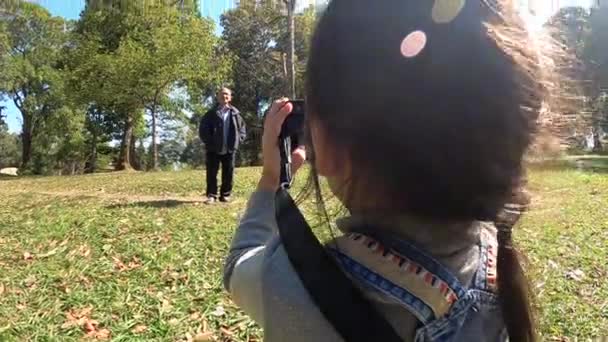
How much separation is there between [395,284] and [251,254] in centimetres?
24

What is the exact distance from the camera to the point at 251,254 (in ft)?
3.07

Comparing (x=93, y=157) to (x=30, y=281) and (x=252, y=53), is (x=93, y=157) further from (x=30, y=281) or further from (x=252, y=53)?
(x=30, y=281)

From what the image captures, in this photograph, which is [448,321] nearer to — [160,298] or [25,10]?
[160,298]

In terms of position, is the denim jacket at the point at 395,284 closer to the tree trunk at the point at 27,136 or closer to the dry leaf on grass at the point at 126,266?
the dry leaf on grass at the point at 126,266

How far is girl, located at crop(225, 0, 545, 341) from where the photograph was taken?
0.80 meters

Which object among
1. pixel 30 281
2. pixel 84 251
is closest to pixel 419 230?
pixel 30 281

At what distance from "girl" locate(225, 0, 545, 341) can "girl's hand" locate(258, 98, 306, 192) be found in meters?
0.15

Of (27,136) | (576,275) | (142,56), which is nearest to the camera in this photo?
(576,275)

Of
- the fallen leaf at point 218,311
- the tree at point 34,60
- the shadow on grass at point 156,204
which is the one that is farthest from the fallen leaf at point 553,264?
the tree at point 34,60

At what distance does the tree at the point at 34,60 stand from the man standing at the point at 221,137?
90.2 feet

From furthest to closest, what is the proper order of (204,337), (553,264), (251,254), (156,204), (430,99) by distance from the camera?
(156,204) < (553,264) < (204,337) < (251,254) < (430,99)

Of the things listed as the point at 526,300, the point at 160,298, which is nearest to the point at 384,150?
the point at 526,300

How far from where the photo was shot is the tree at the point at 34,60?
3344cm

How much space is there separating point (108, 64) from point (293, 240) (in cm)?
2332
